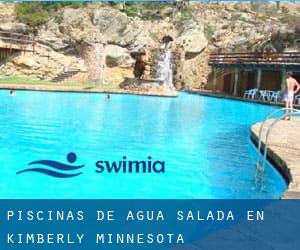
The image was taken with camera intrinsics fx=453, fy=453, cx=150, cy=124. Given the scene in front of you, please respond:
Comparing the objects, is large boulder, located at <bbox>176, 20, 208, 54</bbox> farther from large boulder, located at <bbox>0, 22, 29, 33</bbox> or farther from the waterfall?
large boulder, located at <bbox>0, 22, 29, 33</bbox>

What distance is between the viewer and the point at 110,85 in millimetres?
27719

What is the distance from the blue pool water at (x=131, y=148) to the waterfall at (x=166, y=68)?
8007mm

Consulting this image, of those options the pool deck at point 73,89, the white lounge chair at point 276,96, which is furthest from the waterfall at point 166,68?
the white lounge chair at point 276,96

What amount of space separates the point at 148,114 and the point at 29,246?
39.1ft

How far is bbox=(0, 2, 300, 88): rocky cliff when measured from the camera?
2748 cm

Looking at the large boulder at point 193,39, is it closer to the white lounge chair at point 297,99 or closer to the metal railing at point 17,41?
the metal railing at point 17,41

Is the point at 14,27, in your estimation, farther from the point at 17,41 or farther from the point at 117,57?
the point at 117,57

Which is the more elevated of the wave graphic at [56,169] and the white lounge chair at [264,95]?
the white lounge chair at [264,95]

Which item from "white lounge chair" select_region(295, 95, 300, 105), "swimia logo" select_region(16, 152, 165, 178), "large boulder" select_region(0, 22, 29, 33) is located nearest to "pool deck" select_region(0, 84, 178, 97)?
"white lounge chair" select_region(295, 95, 300, 105)

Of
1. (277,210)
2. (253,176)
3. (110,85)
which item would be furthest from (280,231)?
(110,85)

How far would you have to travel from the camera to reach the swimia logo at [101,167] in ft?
24.4

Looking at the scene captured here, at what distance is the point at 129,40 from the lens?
1191 inches

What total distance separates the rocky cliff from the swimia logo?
56.8 ft

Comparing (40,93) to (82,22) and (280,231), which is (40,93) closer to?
(82,22)
